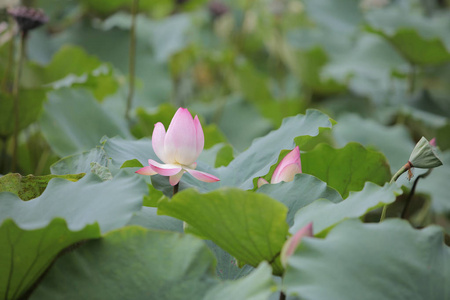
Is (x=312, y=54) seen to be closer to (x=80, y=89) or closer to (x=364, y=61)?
(x=364, y=61)

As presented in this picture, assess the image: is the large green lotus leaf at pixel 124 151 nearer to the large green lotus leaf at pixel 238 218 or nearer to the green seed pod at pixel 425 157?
the large green lotus leaf at pixel 238 218

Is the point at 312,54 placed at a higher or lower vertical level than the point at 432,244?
lower

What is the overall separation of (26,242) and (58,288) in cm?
5

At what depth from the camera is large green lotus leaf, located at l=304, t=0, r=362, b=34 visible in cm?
214

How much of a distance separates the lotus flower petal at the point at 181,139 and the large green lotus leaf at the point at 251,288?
179mm

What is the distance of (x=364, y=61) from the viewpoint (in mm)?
1805

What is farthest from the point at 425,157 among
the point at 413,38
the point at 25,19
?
the point at 413,38

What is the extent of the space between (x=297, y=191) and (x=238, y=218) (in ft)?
0.41

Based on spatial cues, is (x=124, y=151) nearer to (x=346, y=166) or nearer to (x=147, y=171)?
(x=147, y=171)

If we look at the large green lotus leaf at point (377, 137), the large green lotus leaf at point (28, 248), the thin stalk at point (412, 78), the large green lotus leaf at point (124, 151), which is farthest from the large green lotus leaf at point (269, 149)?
the thin stalk at point (412, 78)

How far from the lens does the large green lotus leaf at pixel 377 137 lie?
126 centimetres

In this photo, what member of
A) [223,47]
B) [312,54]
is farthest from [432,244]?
[223,47]

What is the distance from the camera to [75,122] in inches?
42.7

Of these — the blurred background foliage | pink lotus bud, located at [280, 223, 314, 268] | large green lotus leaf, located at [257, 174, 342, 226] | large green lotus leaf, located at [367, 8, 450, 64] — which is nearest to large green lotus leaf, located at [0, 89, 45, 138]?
the blurred background foliage
